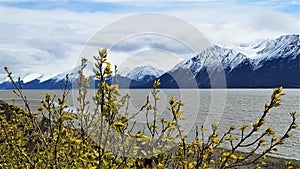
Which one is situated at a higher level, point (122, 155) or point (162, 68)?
point (162, 68)

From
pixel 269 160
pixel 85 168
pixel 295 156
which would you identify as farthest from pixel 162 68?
pixel 295 156

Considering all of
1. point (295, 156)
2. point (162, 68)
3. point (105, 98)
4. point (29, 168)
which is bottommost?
point (295, 156)

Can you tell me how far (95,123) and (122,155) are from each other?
95 centimetres

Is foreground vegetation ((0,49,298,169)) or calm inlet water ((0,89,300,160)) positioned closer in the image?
foreground vegetation ((0,49,298,169))

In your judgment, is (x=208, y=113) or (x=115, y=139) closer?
(x=115, y=139)

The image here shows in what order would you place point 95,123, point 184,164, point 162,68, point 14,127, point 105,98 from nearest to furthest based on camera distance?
point 105,98 < point 184,164 < point 95,123 < point 14,127 < point 162,68

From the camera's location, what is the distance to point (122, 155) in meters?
3.16

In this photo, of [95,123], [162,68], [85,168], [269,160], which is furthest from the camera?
[269,160]

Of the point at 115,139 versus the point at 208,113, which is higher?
the point at 115,139

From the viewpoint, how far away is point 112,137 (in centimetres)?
333

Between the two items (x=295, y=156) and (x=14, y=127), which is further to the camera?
(x=295, y=156)

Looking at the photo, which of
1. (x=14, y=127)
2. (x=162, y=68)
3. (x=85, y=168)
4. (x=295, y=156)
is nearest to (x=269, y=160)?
(x=295, y=156)

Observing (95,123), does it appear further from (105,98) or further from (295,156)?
(295,156)

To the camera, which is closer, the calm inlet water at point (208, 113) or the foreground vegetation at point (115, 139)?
the foreground vegetation at point (115, 139)
